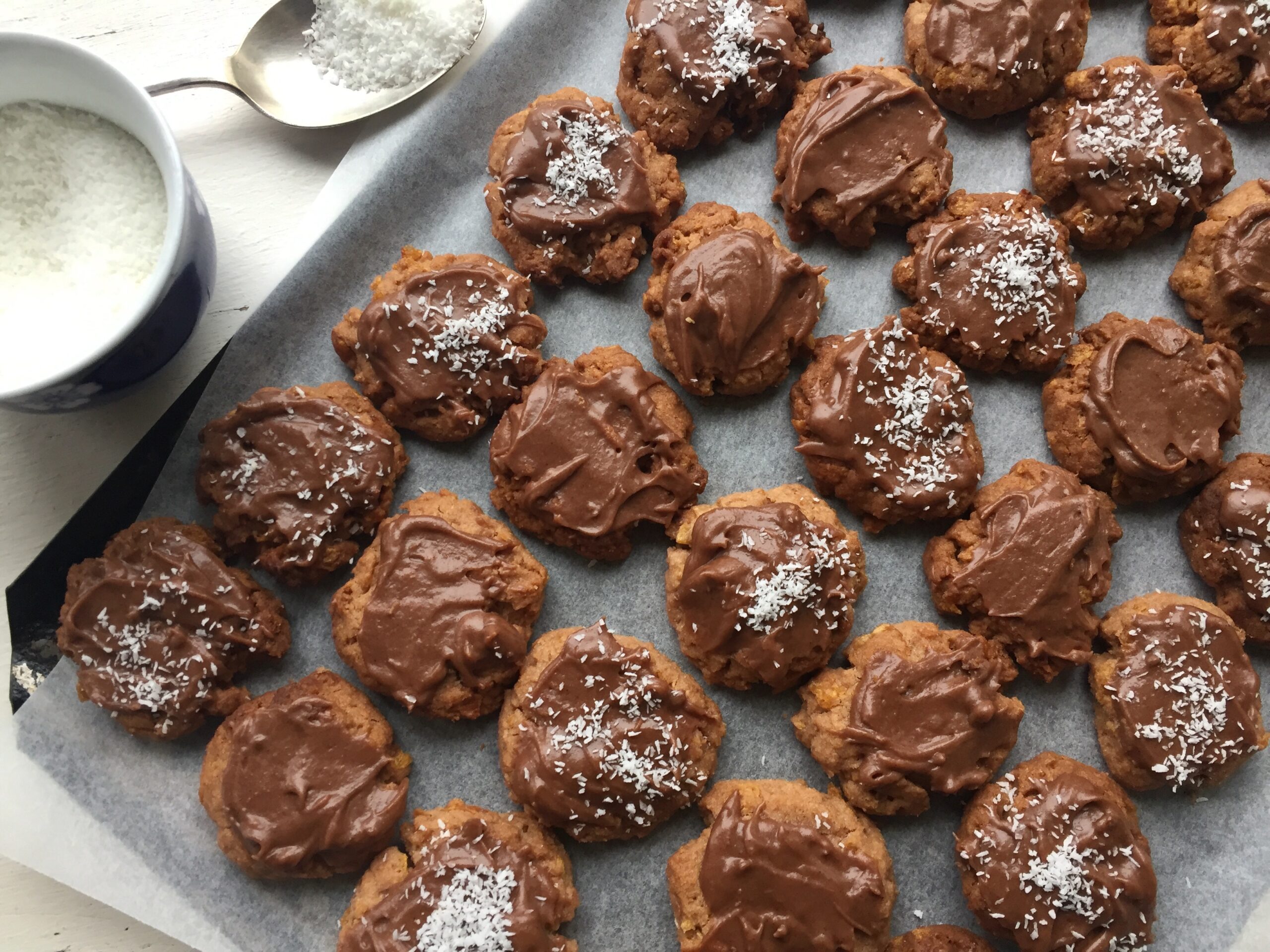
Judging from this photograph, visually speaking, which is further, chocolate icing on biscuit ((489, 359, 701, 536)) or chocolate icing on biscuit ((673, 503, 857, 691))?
chocolate icing on biscuit ((489, 359, 701, 536))

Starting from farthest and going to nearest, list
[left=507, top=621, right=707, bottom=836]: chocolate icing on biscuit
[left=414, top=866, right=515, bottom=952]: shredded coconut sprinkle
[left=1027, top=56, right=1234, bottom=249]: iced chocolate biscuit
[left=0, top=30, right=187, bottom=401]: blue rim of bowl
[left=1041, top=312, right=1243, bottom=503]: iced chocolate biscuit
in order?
1. [left=1027, top=56, right=1234, bottom=249]: iced chocolate biscuit
2. [left=1041, top=312, right=1243, bottom=503]: iced chocolate biscuit
3. [left=507, top=621, right=707, bottom=836]: chocolate icing on biscuit
4. [left=414, top=866, right=515, bottom=952]: shredded coconut sprinkle
5. [left=0, top=30, right=187, bottom=401]: blue rim of bowl

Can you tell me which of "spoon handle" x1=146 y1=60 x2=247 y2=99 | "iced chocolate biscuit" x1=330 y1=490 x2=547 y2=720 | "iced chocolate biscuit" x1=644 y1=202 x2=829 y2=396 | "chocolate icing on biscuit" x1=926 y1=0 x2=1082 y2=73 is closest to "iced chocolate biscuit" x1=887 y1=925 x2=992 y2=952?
"iced chocolate biscuit" x1=330 y1=490 x2=547 y2=720

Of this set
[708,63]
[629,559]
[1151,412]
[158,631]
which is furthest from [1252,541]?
[158,631]

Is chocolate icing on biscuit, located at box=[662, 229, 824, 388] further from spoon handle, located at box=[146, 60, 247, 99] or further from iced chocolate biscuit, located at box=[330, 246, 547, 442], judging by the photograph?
spoon handle, located at box=[146, 60, 247, 99]

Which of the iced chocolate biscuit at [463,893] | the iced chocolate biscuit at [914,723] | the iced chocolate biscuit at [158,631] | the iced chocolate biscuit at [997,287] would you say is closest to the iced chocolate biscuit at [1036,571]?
the iced chocolate biscuit at [914,723]

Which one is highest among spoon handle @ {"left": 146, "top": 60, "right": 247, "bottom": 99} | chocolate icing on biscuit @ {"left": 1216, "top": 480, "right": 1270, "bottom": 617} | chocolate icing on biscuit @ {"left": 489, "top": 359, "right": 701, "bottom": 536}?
spoon handle @ {"left": 146, "top": 60, "right": 247, "bottom": 99}

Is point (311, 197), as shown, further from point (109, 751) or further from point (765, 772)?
point (765, 772)

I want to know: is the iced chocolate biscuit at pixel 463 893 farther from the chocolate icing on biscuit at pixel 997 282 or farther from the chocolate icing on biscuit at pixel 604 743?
the chocolate icing on biscuit at pixel 997 282

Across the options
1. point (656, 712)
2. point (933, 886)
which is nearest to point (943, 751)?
point (933, 886)
